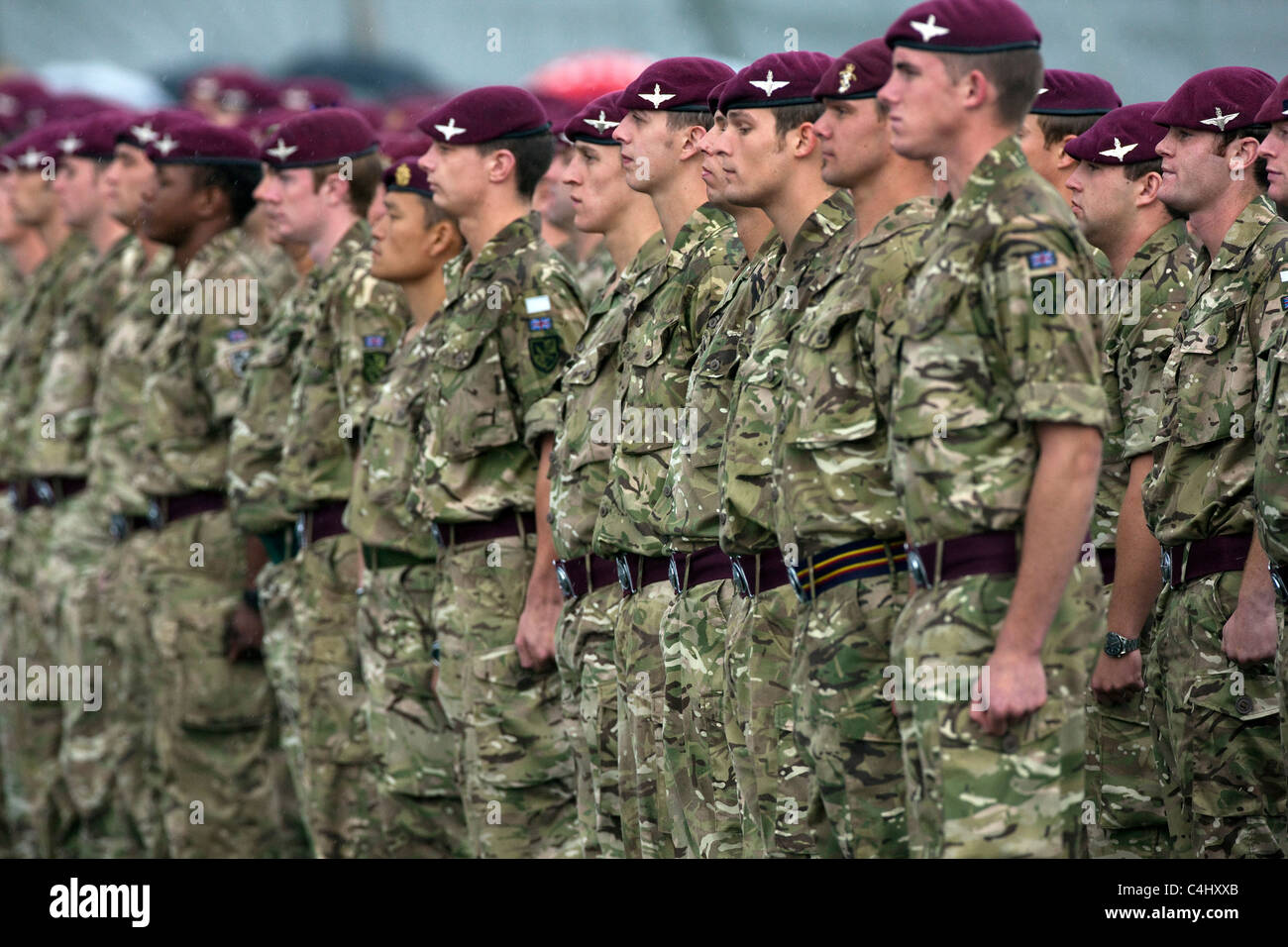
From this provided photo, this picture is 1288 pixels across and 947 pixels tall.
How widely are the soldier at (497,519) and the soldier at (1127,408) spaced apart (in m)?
1.51

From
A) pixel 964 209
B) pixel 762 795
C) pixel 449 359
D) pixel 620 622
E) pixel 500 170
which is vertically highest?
pixel 500 170

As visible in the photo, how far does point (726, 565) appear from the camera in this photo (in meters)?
4.39

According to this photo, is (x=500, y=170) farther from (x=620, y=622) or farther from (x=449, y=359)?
(x=620, y=622)

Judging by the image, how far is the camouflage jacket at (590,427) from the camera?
490cm

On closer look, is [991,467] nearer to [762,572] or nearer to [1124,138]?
[762,572]

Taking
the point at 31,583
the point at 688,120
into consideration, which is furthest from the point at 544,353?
the point at 31,583

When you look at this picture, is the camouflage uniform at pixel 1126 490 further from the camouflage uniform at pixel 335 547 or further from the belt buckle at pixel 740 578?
the camouflage uniform at pixel 335 547

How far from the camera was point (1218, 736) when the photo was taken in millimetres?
4555

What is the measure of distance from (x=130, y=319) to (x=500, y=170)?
8.91 feet

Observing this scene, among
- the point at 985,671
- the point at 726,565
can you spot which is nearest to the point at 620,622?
the point at 726,565

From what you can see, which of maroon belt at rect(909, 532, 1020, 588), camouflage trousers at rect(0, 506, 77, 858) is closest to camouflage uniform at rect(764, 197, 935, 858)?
maroon belt at rect(909, 532, 1020, 588)

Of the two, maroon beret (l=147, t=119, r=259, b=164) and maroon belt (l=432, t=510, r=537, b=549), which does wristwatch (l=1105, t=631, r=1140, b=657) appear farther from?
maroon beret (l=147, t=119, r=259, b=164)

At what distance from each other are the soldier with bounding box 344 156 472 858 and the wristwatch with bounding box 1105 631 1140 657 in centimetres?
201

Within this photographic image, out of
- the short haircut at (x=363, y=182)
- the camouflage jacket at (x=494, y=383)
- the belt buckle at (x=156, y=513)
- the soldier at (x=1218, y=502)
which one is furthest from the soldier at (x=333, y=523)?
the soldier at (x=1218, y=502)
